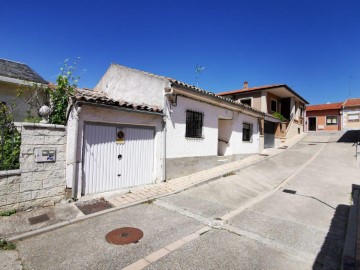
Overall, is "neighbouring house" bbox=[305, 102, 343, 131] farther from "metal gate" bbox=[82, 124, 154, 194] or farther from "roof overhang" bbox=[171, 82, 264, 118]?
"metal gate" bbox=[82, 124, 154, 194]

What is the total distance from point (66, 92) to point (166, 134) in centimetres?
381

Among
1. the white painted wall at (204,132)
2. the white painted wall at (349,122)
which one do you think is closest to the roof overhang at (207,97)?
the white painted wall at (204,132)

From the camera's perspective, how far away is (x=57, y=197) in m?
6.01

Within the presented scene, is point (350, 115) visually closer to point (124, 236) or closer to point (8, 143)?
point (124, 236)

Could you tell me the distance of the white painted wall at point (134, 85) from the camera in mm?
8938

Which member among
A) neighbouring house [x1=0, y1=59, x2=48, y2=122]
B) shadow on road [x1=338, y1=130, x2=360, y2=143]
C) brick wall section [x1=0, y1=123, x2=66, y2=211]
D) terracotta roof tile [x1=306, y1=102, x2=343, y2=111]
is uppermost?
terracotta roof tile [x1=306, y1=102, x2=343, y2=111]

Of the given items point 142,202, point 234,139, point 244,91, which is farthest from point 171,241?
point 244,91

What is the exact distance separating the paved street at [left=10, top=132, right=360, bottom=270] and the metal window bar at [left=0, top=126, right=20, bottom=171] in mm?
2059

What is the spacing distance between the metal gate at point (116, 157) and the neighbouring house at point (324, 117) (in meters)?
32.8

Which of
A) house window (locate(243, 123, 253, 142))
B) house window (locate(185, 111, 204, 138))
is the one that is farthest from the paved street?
house window (locate(243, 123, 253, 142))

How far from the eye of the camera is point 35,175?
18.4 feet

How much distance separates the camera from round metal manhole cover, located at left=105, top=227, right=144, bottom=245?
14.1ft

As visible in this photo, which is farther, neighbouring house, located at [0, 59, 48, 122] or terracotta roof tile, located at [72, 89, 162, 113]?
neighbouring house, located at [0, 59, 48, 122]

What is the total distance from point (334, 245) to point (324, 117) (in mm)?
36126
